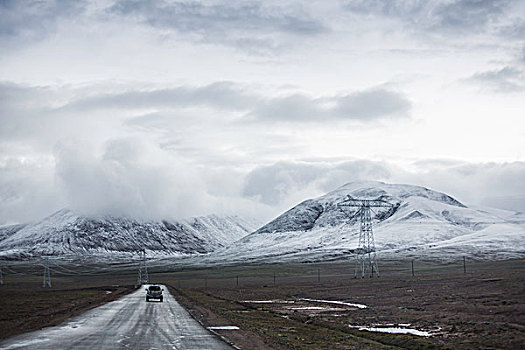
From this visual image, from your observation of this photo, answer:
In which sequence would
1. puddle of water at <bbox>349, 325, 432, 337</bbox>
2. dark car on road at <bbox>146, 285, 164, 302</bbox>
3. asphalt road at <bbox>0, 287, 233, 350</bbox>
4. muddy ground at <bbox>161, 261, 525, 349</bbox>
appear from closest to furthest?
asphalt road at <bbox>0, 287, 233, 350</bbox>
muddy ground at <bbox>161, 261, 525, 349</bbox>
puddle of water at <bbox>349, 325, 432, 337</bbox>
dark car on road at <bbox>146, 285, 164, 302</bbox>

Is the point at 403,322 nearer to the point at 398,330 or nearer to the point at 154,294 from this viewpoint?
the point at 398,330

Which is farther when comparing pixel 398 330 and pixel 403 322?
pixel 403 322

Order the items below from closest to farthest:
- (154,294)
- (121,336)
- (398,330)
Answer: (121,336), (398,330), (154,294)

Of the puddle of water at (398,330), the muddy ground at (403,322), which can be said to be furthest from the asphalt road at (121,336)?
the puddle of water at (398,330)

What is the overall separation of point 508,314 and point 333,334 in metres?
13.4

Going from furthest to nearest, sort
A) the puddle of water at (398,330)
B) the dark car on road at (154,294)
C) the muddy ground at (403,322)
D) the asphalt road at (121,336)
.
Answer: the dark car on road at (154,294), the puddle of water at (398,330), the muddy ground at (403,322), the asphalt road at (121,336)

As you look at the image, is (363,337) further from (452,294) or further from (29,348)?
(452,294)

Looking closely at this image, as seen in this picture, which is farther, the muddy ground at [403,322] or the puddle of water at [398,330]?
the puddle of water at [398,330]

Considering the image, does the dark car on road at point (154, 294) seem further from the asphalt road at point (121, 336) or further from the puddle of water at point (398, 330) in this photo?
the puddle of water at point (398, 330)

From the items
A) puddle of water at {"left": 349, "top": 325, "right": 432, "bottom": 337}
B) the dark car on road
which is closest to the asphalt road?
puddle of water at {"left": 349, "top": 325, "right": 432, "bottom": 337}

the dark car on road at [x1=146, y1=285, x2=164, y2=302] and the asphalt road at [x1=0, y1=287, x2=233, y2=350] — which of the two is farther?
the dark car on road at [x1=146, y1=285, x2=164, y2=302]

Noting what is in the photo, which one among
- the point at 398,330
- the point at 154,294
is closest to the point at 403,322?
the point at 398,330

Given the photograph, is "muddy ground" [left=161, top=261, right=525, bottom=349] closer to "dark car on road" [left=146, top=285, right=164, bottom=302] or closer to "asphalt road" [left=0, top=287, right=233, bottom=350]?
"asphalt road" [left=0, top=287, right=233, bottom=350]

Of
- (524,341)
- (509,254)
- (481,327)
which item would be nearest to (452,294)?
(481,327)
